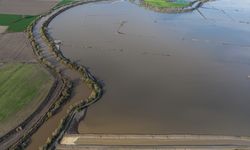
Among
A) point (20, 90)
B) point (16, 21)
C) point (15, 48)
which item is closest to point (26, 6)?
point (16, 21)

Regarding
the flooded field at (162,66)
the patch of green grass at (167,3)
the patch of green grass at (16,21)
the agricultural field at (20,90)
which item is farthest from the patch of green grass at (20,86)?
the patch of green grass at (167,3)

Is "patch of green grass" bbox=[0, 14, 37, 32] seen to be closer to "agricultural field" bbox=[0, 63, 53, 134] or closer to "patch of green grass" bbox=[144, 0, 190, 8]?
"agricultural field" bbox=[0, 63, 53, 134]

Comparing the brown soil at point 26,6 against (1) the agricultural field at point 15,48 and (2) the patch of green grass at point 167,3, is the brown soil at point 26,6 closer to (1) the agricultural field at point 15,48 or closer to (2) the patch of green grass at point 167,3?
(1) the agricultural field at point 15,48

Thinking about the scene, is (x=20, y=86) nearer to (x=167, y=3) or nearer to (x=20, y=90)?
(x=20, y=90)

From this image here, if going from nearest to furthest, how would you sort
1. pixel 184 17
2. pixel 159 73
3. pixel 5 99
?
pixel 5 99 → pixel 159 73 → pixel 184 17

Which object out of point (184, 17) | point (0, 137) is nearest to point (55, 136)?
point (0, 137)

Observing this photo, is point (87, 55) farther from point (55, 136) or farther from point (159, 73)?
point (55, 136)
